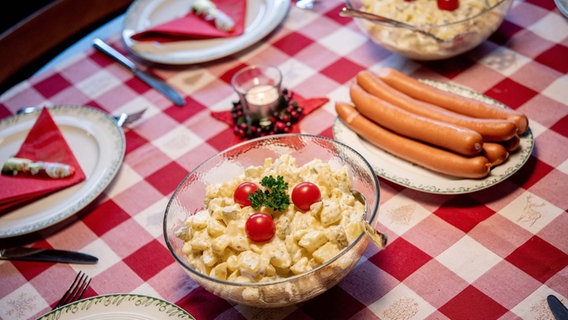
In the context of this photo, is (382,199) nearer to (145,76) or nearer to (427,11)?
(427,11)

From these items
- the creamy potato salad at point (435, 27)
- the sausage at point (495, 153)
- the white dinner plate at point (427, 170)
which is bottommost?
the white dinner plate at point (427, 170)

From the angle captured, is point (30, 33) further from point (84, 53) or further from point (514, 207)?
point (514, 207)

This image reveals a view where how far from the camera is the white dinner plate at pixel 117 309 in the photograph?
1479mm

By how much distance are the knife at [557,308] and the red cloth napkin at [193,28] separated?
156 centimetres

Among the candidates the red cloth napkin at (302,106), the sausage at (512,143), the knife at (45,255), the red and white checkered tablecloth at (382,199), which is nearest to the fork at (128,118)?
the red and white checkered tablecloth at (382,199)

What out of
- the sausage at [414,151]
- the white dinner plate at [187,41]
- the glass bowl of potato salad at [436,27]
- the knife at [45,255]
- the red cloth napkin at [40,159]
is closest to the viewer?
the sausage at [414,151]

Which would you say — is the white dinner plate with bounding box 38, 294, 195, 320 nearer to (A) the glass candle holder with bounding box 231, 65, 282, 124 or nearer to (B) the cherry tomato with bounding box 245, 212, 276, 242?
(B) the cherry tomato with bounding box 245, 212, 276, 242

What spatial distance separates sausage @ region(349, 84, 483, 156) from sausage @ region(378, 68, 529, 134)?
114mm

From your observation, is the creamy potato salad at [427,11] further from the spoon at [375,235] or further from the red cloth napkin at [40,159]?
the red cloth napkin at [40,159]

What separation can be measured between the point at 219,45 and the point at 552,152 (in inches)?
51.4

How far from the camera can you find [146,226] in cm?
182

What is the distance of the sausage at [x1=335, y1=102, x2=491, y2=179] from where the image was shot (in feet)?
5.28

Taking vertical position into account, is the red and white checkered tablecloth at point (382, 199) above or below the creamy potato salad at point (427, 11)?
below

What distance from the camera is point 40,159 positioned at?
6.63 feet
